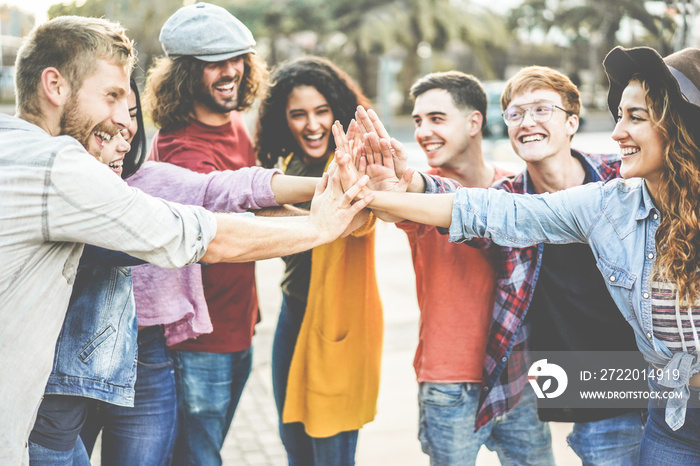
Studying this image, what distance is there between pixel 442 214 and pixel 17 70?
1.33 metres

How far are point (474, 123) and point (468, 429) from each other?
49.8 inches

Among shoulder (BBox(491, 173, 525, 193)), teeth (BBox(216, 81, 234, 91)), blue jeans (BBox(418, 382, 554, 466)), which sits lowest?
blue jeans (BBox(418, 382, 554, 466))

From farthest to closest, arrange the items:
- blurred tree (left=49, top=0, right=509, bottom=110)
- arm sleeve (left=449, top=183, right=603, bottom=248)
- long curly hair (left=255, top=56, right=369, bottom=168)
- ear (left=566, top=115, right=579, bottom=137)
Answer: blurred tree (left=49, top=0, right=509, bottom=110) → long curly hair (left=255, top=56, right=369, bottom=168) → ear (left=566, top=115, right=579, bottom=137) → arm sleeve (left=449, top=183, right=603, bottom=248)

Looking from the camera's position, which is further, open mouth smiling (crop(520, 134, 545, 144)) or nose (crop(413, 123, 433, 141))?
nose (crop(413, 123, 433, 141))

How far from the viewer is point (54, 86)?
1727 mm

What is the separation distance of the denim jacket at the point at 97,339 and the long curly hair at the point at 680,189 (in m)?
1.60

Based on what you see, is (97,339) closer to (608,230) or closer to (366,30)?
(608,230)

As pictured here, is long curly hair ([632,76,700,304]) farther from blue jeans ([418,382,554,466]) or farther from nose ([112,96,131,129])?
nose ([112,96,131,129])

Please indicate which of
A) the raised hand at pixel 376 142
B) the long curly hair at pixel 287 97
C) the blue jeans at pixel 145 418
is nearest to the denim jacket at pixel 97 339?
the blue jeans at pixel 145 418

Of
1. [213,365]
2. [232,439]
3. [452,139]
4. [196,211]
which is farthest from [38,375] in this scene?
[232,439]

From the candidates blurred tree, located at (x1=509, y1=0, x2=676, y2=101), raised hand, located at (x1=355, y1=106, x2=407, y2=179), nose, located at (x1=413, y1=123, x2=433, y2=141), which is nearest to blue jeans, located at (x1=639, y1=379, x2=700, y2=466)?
raised hand, located at (x1=355, y1=106, x2=407, y2=179)

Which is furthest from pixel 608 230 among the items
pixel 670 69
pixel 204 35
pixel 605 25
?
pixel 605 25

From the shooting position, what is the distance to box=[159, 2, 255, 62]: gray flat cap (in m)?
2.75

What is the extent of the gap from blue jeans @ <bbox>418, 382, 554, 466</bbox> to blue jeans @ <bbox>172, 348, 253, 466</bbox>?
807 mm
